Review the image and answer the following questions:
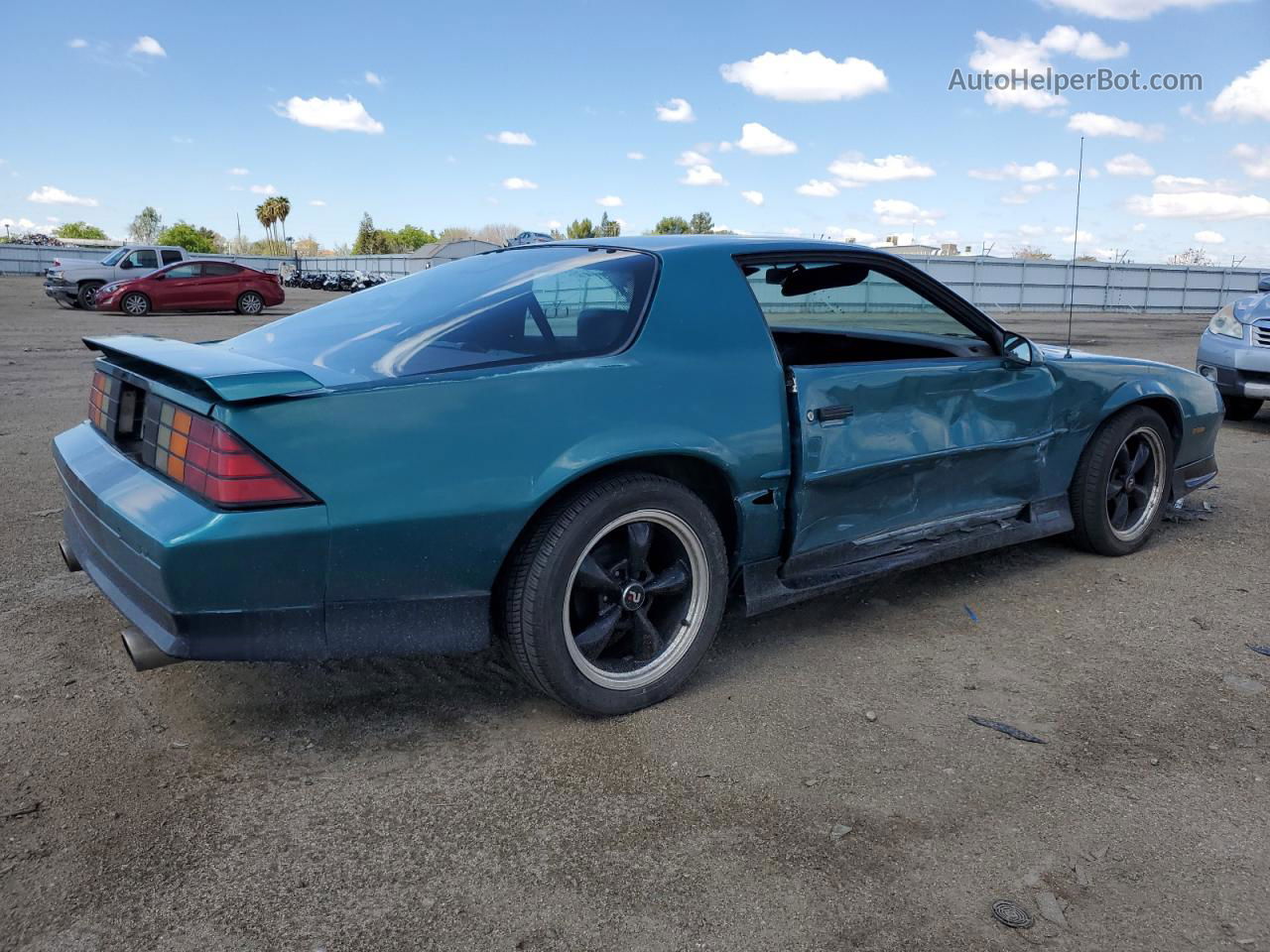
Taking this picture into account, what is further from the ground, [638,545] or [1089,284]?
[1089,284]

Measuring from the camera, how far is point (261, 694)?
2.94 meters

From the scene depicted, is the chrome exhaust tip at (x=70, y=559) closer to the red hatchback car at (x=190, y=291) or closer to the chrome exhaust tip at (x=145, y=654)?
the chrome exhaust tip at (x=145, y=654)

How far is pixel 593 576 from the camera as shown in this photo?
8.97 feet

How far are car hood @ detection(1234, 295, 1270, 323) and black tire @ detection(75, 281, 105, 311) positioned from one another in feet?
74.3

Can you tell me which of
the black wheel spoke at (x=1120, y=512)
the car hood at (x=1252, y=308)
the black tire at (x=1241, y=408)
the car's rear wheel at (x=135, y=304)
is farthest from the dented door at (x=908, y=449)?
the car's rear wheel at (x=135, y=304)

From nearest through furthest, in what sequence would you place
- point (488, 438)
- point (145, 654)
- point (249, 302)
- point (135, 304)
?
point (145, 654), point (488, 438), point (135, 304), point (249, 302)

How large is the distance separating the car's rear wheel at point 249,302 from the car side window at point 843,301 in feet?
68.1

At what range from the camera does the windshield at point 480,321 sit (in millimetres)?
2670

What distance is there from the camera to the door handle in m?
3.10

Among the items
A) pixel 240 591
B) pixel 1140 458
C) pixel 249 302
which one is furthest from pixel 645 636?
pixel 249 302

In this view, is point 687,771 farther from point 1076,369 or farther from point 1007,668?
point 1076,369

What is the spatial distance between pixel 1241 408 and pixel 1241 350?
993 mm

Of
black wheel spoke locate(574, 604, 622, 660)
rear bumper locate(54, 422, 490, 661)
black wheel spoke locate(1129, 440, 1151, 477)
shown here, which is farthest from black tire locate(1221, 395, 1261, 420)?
rear bumper locate(54, 422, 490, 661)

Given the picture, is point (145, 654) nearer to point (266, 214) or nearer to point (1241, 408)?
point (1241, 408)
